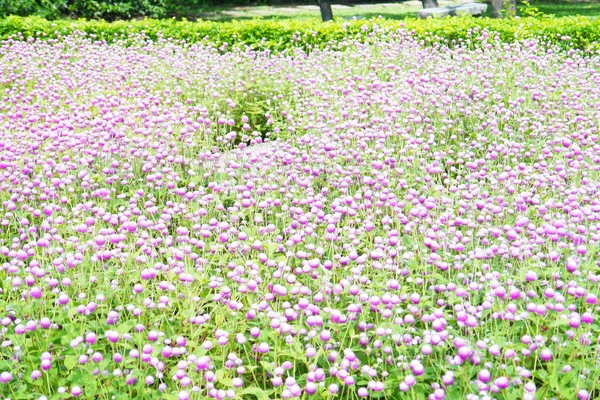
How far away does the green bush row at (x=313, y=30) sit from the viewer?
10.7 meters

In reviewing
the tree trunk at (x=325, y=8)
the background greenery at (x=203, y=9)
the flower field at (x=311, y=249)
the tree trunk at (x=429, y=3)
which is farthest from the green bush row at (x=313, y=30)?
the tree trunk at (x=429, y=3)

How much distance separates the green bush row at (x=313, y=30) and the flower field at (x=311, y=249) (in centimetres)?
301

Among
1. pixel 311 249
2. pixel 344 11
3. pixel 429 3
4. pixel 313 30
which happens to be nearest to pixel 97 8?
pixel 313 30

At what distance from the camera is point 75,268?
12.7 ft

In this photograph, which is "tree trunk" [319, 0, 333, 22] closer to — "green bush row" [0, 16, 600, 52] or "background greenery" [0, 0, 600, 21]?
"background greenery" [0, 0, 600, 21]

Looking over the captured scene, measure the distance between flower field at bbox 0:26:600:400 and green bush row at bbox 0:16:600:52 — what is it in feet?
9.88

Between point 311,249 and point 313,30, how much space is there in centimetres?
829

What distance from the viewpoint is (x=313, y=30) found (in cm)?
1166

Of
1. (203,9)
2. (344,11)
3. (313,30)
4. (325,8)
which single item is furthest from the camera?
(344,11)

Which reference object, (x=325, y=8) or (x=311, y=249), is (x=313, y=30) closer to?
(x=325, y=8)

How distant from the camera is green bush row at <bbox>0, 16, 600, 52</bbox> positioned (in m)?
10.7

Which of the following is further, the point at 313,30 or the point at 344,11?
the point at 344,11

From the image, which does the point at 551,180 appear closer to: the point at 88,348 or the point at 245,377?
the point at 245,377

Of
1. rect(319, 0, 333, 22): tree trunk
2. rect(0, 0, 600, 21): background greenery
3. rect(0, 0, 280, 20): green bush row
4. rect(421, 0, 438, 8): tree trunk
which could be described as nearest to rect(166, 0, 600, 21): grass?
rect(0, 0, 600, 21): background greenery
